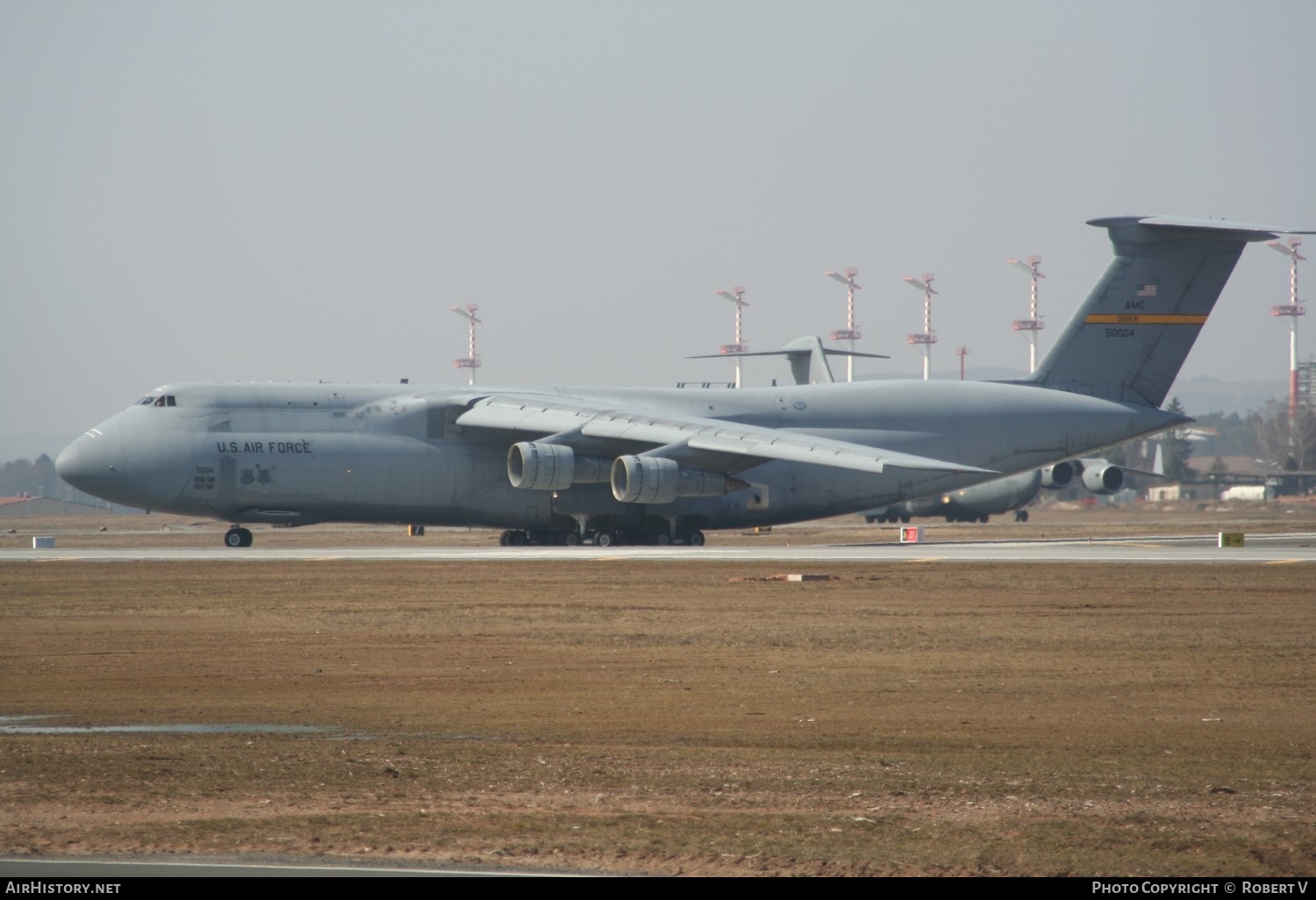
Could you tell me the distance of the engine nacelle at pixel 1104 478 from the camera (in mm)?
63031

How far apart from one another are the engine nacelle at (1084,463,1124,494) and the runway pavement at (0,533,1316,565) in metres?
23.8

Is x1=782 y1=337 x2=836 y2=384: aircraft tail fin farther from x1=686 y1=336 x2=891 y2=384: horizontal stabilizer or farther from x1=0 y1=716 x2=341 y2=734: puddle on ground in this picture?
x1=0 y1=716 x2=341 y2=734: puddle on ground

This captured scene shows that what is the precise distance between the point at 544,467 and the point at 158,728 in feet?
78.3

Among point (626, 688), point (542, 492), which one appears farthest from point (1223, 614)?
point (542, 492)

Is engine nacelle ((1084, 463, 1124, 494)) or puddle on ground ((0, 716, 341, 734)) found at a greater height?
engine nacelle ((1084, 463, 1124, 494))

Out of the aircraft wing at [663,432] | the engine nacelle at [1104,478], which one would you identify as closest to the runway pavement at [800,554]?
the aircraft wing at [663,432]

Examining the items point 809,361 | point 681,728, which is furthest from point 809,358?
point 681,728

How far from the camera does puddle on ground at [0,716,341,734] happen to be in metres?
11.9

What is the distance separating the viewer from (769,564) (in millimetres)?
30203

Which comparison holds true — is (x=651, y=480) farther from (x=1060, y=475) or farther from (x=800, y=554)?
(x=1060, y=475)

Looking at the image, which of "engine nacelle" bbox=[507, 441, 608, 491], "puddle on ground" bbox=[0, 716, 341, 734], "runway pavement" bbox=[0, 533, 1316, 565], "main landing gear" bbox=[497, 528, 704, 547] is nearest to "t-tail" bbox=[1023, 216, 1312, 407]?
"runway pavement" bbox=[0, 533, 1316, 565]

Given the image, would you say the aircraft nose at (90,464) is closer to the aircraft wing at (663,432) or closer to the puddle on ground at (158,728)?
the aircraft wing at (663,432)

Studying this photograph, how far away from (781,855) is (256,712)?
6.26 m

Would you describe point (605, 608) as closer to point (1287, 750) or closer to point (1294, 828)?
point (1287, 750)
